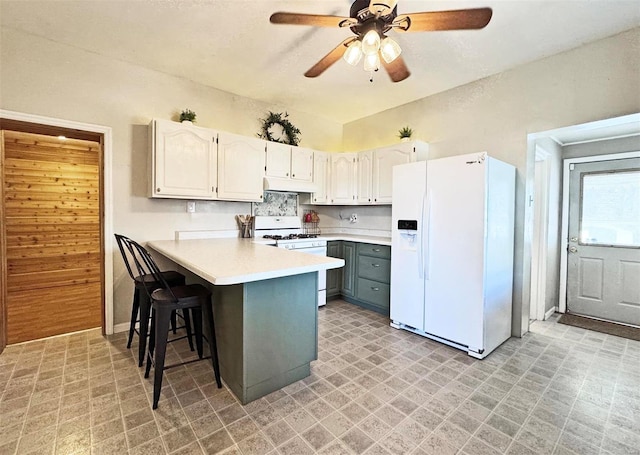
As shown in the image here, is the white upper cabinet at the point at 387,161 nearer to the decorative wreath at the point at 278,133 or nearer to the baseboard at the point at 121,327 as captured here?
the decorative wreath at the point at 278,133

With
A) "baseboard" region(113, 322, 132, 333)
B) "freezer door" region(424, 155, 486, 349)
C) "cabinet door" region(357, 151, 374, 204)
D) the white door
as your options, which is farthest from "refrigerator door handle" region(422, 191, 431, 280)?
"baseboard" region(113, 322, 132, 333)

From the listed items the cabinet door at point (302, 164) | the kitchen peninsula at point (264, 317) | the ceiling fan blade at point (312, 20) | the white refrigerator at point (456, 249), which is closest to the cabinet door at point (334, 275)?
the cabinet door at point (302, 164)

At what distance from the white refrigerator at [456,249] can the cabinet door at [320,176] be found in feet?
4.45

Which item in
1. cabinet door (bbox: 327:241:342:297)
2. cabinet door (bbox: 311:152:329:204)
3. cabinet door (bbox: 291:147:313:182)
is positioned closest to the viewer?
cabinet door (bbox: 291:147:313:182)

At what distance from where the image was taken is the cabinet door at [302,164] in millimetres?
3914

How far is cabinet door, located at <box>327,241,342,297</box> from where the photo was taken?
4.04m

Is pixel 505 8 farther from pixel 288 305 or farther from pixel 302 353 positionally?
pixel 302 353

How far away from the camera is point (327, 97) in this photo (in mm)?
3779

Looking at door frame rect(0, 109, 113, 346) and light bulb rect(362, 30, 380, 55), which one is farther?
door frame rect(0, 109, 113, 346)

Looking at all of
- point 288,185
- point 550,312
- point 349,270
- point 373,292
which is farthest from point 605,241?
point 288,185

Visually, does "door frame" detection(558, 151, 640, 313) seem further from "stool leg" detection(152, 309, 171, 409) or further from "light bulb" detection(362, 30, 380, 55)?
"stool leg" detection(152, 309, 171, 409)

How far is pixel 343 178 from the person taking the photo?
167 inches

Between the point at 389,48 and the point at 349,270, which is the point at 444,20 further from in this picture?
the point at 349,270

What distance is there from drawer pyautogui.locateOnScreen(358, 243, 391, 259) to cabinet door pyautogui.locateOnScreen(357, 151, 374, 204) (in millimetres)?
640
